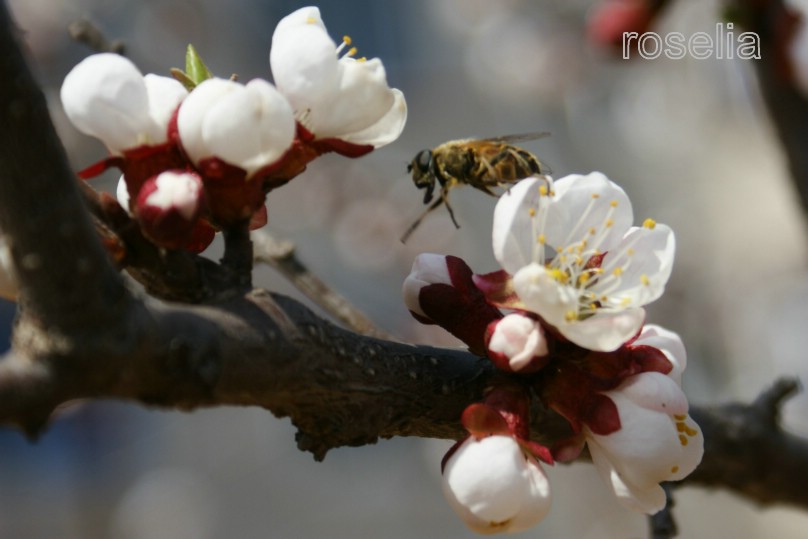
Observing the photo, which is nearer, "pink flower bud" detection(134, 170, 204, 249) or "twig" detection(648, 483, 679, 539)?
"pink flower bud" detection(134, 170, 204, 249)

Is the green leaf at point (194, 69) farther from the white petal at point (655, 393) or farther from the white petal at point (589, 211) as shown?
the white petal at point (655, 393)

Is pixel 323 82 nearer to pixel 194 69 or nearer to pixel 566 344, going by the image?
pixel 194 69

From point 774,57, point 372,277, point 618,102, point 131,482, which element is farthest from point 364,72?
point 131,482

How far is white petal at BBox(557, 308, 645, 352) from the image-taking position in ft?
2.65

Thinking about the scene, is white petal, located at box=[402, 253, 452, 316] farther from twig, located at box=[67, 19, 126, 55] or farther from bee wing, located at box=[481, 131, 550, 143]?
twig, located at box=[67, 19, 126, 55]

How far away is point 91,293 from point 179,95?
0.99 ft

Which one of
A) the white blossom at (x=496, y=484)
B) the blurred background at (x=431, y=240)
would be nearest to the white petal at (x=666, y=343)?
the white blossom at (x=496, y=484)

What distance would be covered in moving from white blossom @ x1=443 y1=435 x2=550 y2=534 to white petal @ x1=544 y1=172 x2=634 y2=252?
0.25 meters

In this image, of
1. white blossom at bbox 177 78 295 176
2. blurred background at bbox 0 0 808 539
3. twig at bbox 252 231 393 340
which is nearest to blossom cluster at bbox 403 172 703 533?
white blossom at bbox 177 78 295 176

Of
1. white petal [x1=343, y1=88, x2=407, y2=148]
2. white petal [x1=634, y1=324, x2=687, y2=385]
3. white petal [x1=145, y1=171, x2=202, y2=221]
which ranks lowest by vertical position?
white petal [x1=634, y1=324, x2=687, y2=385]

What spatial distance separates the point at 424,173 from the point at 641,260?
420mm

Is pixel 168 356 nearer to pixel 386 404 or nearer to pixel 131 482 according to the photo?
pixel 386 404

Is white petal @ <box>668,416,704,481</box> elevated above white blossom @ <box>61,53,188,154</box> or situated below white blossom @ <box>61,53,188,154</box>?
below

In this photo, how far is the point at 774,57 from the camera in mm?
1760
